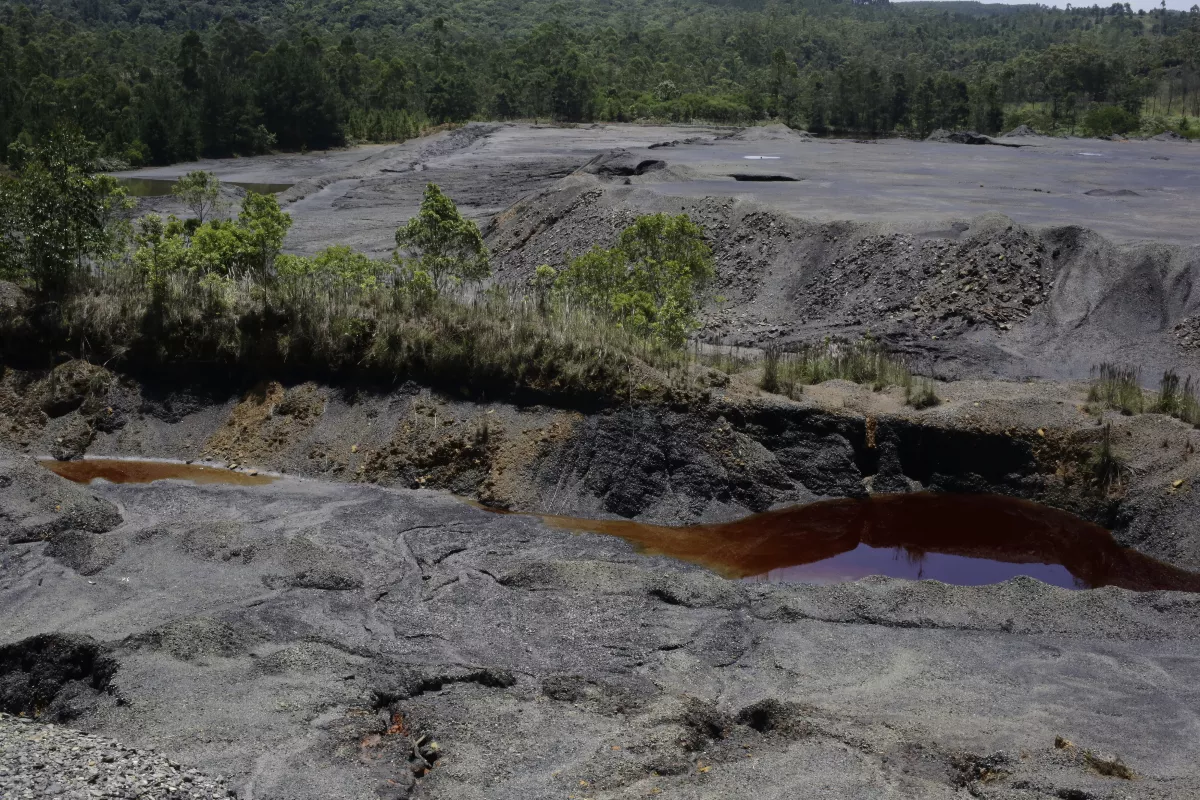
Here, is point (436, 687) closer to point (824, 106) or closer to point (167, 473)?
point (167, 473)

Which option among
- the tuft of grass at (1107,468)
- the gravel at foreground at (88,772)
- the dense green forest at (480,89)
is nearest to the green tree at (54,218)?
the gravel at foreground at (88,772)

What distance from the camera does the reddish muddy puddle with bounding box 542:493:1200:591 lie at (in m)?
15.2

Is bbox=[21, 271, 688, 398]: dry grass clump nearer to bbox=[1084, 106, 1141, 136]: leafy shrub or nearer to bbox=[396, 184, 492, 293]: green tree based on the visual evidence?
bbox=[396, 184, 492, 293]: green tree

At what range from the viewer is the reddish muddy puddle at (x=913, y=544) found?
1524 centimetres

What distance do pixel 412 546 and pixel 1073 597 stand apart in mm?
7984

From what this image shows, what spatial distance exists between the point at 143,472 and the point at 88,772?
31.7ft

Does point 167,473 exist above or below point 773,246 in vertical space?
below

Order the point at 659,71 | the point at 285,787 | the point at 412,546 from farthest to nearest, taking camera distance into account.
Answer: the point at 659,71 < the point at 412,546 < the point at 285,787

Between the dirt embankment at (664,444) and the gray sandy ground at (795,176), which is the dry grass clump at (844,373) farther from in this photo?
the gray sandy ground at (795,176)

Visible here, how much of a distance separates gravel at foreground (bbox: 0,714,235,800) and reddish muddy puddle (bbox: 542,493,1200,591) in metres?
7.46

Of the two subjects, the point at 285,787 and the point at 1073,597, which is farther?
the point at 1073,597

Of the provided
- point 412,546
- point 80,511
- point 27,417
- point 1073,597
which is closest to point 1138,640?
point 1073,597

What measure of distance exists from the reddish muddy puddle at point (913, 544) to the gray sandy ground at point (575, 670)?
116 cm

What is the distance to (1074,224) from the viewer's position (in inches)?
1200
